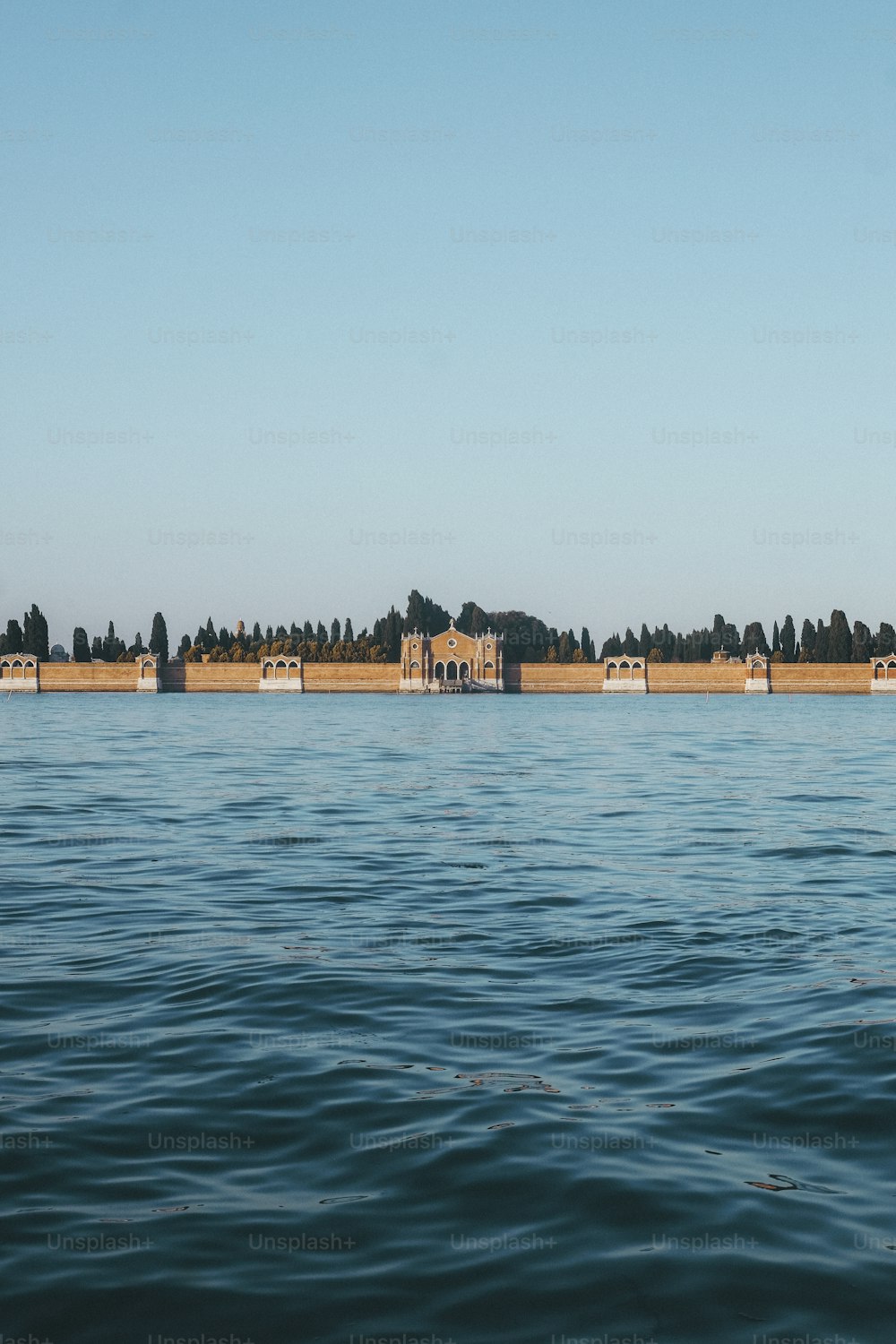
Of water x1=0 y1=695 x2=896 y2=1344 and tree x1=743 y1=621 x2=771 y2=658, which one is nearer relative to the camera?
water x1=0 y1=695 x2=896 y2=1344

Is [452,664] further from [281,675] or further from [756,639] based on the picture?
[756,639]

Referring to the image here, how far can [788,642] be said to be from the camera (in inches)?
4604

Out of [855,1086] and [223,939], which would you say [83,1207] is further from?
[223,939]

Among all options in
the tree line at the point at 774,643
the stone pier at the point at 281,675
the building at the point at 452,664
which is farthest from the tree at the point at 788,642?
the stone pier at the point at 281,675

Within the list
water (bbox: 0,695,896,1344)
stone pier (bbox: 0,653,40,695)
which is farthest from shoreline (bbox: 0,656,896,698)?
water (bbox: 0,695,896,1344)

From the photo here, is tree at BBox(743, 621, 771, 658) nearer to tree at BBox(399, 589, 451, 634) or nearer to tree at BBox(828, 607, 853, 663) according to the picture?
tree at BBox(828, 607, 853, 663)

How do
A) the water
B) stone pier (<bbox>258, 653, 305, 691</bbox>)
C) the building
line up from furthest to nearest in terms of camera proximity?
stone pier (<bbox>258, 653, 305, 691</bbox>), the building, the water

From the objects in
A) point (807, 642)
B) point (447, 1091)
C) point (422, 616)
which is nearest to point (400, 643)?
point (422, 616)

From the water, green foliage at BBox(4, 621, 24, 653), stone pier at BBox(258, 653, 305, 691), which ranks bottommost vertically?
the water

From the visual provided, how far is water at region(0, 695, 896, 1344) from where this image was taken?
3689mm

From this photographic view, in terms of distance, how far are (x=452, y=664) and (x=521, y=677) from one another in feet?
21.9

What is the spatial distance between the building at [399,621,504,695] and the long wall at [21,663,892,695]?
1.87 m

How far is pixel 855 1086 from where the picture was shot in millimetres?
5457

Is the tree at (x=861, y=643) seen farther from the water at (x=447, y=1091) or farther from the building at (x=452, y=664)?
the water at (x=447, y=1091)
